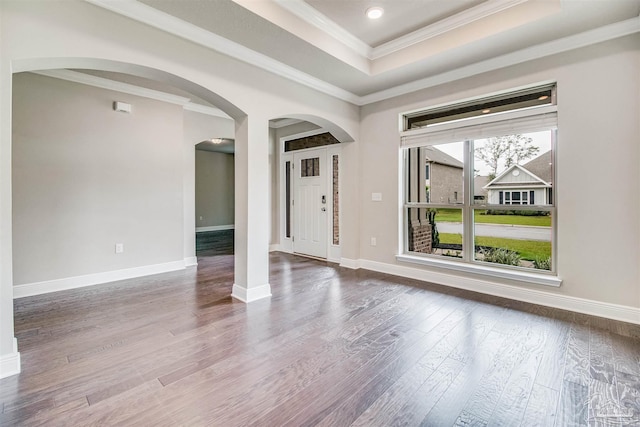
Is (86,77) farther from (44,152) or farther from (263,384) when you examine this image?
(263,384)

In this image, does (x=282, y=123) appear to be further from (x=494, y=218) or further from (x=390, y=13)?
(x=494, y=218)

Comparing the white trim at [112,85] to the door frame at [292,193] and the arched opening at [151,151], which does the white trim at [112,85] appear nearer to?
the arched opening at [151,151]

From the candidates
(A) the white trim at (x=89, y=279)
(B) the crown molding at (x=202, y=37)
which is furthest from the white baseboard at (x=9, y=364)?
(B) the crown molding at (x=202, y=37)

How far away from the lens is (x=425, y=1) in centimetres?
277

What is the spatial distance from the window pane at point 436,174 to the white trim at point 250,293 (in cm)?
243

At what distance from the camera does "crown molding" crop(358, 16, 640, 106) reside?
272cm

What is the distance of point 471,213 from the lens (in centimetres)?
380

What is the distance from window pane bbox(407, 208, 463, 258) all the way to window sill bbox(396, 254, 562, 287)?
164 mm

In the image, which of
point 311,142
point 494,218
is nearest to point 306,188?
point 311,142

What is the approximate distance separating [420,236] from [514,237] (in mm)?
1210

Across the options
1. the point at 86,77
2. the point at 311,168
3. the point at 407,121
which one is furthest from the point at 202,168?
the point at 407,121

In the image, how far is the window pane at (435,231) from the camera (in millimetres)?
3994

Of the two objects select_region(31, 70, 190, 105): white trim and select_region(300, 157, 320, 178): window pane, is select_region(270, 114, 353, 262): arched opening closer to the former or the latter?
select_region(300, 157, 320, 178): window pane

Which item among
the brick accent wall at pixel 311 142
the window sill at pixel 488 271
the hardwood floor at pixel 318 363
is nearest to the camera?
the hardwood floor at pixel 318 363
